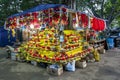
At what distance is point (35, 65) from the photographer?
318 inches

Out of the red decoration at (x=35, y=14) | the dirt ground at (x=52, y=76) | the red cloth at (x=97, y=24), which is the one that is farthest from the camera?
Answer: the red cloth at (x=97, y=24)

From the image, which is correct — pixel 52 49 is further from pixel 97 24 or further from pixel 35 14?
pixel 97 24

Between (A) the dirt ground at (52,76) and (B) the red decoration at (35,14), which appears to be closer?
(A) the dirt ground at (52,76)

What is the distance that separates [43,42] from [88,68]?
2.28 m

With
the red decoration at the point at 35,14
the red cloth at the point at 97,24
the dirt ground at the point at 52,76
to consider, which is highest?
the red decoration at the point at 35,14

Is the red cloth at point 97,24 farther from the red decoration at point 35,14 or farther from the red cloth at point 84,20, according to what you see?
the red decoration at point 35,14

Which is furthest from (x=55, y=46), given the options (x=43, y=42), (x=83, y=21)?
(x=83, y=21)

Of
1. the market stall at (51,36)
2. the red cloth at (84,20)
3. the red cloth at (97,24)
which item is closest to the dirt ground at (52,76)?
the market stall at (51,36)

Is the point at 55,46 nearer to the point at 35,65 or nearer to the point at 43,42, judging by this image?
the point at 43,42

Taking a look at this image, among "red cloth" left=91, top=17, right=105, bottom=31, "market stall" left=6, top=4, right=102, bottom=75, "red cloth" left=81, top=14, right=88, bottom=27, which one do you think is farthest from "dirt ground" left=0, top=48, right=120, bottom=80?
"red cloth" left=91, top=17, right=105, bottom=31

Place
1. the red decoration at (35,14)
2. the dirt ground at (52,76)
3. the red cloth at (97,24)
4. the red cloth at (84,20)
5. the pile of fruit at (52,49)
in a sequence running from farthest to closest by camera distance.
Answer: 1. the red cloth at (97,24)
2. the red cloth at (84,20)
3. the red decoration at (35,14)
4. the pile of fruit at (52,49)
5. the dirt ground at (52,76)

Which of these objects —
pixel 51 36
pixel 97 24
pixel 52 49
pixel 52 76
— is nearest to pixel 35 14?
pixel 51 36

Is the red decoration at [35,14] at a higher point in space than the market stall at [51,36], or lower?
higher

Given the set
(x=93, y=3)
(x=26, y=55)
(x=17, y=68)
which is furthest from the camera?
(x=93, y=3)
